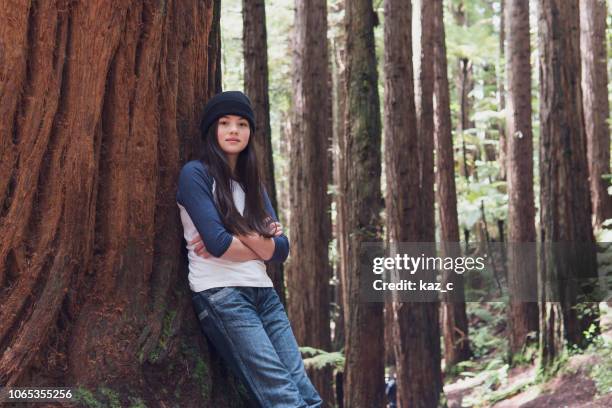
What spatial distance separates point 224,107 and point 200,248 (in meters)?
0.83

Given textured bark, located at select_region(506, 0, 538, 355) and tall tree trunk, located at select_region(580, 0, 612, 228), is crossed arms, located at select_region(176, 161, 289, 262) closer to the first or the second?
textured bark, located at select_region(506, 0, 538, 355)

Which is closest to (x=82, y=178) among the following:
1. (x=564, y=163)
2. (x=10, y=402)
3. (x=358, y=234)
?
(x=10, y=402)

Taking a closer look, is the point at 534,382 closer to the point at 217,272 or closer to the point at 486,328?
the point at 486,328

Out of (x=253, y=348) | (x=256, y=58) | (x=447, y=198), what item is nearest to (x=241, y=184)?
(x=253, y=348)

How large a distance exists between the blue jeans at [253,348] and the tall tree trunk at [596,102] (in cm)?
1448

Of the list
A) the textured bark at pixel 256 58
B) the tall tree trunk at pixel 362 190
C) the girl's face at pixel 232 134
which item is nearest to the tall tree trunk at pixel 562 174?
the tall tree trunk at pixel 362 190

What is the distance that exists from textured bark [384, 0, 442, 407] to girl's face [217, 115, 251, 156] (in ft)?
26.4

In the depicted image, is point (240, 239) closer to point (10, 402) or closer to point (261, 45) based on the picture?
point (10, 402)

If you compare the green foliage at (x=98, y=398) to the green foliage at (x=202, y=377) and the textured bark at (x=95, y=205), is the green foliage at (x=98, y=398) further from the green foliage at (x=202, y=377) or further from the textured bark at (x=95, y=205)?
the green foliage at (x=202, y=377)

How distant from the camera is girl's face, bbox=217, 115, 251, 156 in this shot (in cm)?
478

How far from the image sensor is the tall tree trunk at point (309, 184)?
14.6 metres

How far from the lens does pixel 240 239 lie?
455 cm

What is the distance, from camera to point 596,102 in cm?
1945

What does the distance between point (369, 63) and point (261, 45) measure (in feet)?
5.12
